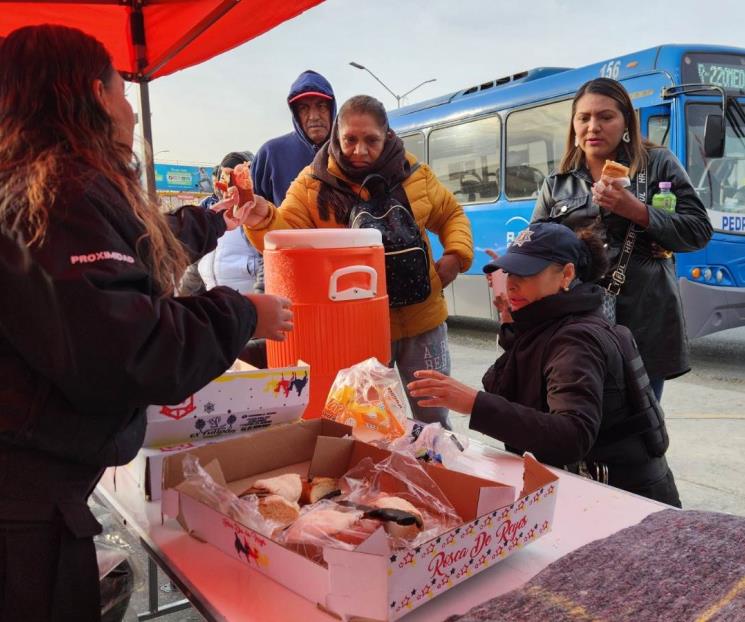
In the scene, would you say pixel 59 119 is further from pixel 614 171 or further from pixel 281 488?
pixel 614 171

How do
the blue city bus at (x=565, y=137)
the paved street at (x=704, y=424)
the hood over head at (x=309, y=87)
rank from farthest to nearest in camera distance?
the blue city bus at (x=565, y=137), the paved street at (x=704, y=424), the hood over head at (x=309, y=87)

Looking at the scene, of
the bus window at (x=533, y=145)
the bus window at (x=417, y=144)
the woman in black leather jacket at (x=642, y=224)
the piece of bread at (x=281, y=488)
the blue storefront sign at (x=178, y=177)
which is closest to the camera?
the piece of bread at (x=281, y=488)

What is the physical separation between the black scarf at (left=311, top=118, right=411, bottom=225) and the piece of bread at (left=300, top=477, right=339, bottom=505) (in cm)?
122

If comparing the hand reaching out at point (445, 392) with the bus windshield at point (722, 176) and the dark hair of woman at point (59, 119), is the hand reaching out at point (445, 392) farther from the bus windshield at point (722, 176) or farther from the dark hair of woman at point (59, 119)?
the bus windshield at point (722, 176)

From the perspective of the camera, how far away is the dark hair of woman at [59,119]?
103 cm

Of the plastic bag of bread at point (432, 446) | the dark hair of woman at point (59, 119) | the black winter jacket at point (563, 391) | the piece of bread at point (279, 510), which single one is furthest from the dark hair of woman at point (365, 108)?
the piece of bread at point (279, 510)

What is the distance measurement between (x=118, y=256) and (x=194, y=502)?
473mm

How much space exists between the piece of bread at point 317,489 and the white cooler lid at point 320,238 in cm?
78

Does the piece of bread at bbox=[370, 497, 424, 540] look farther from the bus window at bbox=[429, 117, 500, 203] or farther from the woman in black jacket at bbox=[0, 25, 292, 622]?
the bus window at bbox=[429, 117, 500, 203]

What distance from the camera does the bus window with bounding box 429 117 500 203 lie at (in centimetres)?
815

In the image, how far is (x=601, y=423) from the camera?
1.78 meters

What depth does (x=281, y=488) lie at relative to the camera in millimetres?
1281

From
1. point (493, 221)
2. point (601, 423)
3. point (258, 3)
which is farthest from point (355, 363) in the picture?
point (493, 221)

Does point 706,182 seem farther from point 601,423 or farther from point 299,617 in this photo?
point 299,617
